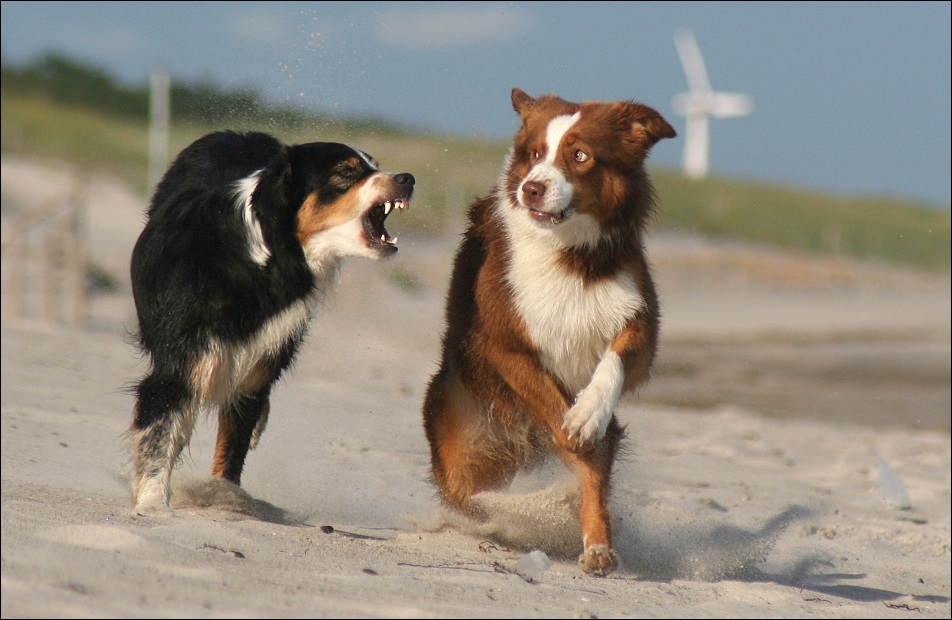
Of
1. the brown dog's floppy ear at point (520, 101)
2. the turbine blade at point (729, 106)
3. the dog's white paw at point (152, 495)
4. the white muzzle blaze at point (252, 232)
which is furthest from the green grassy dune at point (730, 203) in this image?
the dog's white paw at point (152, 495)

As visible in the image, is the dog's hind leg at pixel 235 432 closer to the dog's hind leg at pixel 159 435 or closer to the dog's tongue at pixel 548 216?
the dog's hind leg at pixel 159 435

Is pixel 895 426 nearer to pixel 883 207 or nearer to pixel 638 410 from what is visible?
pixel 638 410

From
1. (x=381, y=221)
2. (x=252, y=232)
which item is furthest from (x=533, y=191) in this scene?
(x=252, y=232)

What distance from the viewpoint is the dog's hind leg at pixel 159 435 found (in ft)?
16.0

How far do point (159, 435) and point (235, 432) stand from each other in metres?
0.49

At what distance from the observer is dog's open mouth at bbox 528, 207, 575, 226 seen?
4.70m

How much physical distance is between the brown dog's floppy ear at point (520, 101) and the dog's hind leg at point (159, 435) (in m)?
1.91

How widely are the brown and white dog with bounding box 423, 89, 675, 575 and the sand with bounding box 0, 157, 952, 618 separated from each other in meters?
0.44

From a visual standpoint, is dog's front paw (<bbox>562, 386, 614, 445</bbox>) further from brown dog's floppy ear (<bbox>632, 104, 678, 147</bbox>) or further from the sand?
brown dog's floppy ear (<bbox>632, 104, 678, 147</bbox>)

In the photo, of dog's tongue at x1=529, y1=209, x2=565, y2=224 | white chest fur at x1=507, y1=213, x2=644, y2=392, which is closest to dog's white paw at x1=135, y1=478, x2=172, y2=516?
white chest fur at x1=507, y1=213, x2=644, y2=392

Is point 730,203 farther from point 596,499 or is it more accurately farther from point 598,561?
point 598,561

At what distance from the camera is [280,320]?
496cm

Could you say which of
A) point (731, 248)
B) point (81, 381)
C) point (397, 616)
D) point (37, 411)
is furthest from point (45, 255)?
point (731, 248)

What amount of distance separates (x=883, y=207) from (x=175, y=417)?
1860 inches
